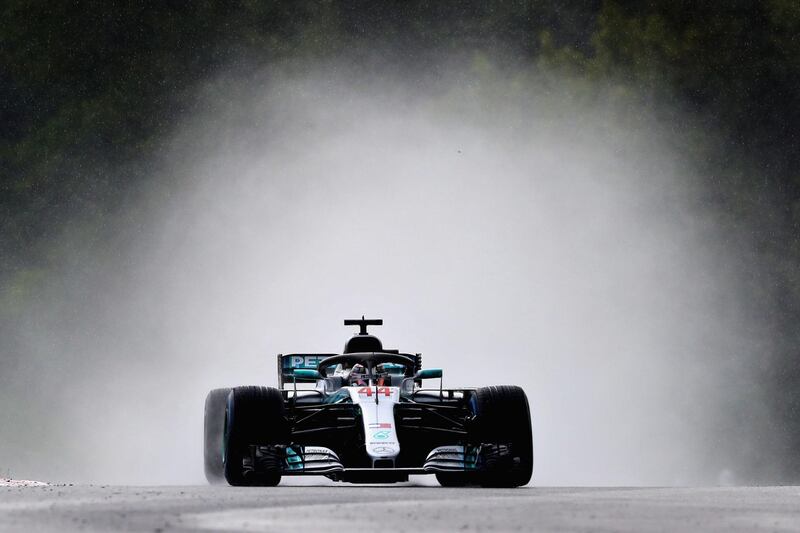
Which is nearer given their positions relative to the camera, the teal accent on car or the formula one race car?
the formula one race car

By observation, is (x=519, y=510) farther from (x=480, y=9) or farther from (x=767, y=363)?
(x=480, y=9)

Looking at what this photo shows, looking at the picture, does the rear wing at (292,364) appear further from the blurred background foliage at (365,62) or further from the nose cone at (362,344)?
the blurred background foliage at (365,62)

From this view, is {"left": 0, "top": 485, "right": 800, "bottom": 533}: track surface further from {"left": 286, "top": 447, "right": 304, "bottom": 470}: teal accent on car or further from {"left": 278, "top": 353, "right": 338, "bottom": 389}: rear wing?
{"left": 278, "top": 353, "right": 338, "bottom": 389}: rear wing

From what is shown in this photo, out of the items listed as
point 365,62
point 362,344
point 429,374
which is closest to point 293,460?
point 429,374

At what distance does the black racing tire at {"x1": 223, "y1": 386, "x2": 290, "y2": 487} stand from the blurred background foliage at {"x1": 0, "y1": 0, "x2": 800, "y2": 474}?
28364mm

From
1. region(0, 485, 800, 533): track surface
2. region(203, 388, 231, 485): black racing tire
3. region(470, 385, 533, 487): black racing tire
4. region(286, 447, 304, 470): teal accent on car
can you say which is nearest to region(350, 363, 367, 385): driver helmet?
region(203, 388, 231, 485): black racing tire

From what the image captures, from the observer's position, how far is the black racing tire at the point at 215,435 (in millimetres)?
18569

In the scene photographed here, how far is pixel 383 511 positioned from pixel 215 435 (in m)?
9.47

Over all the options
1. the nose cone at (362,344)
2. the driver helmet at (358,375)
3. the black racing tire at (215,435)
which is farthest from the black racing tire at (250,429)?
the nose cone at (362,344)

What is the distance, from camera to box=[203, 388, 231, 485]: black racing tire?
731 inches

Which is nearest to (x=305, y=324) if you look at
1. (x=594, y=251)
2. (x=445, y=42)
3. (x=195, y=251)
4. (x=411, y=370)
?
(x=195, y=251)

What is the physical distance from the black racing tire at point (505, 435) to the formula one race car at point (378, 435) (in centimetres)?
1

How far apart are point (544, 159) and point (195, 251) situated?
1080 centimetres

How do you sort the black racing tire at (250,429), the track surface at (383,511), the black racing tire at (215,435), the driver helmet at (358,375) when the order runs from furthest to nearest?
the black racing tire at (215,435) → the driver helmet at (358,375) → the black racing tire at (250,429) → the track surface at (383,511)
